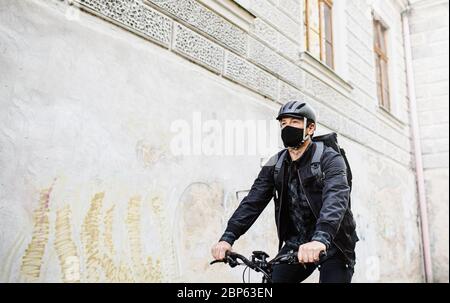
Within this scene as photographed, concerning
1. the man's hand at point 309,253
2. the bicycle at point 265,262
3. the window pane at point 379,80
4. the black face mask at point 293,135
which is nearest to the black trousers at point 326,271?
the bicycle at point 265,262

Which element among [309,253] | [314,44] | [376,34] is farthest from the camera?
[376,34]

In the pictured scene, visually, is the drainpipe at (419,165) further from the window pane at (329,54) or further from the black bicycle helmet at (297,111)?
the black bicycle helmet at (297,111)

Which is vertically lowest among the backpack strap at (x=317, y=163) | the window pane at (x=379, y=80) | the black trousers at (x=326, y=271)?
the black trousers at (x=326, y=271)

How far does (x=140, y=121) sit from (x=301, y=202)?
137 cm

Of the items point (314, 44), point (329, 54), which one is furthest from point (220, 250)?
point (329, 54)

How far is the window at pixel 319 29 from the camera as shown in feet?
18.4

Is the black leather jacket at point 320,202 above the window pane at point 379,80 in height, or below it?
below

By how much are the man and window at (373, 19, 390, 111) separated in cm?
600

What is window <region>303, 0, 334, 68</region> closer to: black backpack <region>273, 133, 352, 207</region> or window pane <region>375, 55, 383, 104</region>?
window pane <region>375, 55, 383, 104</region>

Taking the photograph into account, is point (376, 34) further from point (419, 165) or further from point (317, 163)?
point (317, 163)

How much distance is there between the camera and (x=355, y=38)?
6.85 meters

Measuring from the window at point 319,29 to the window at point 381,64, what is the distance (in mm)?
2021

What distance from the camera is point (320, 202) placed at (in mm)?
2250
